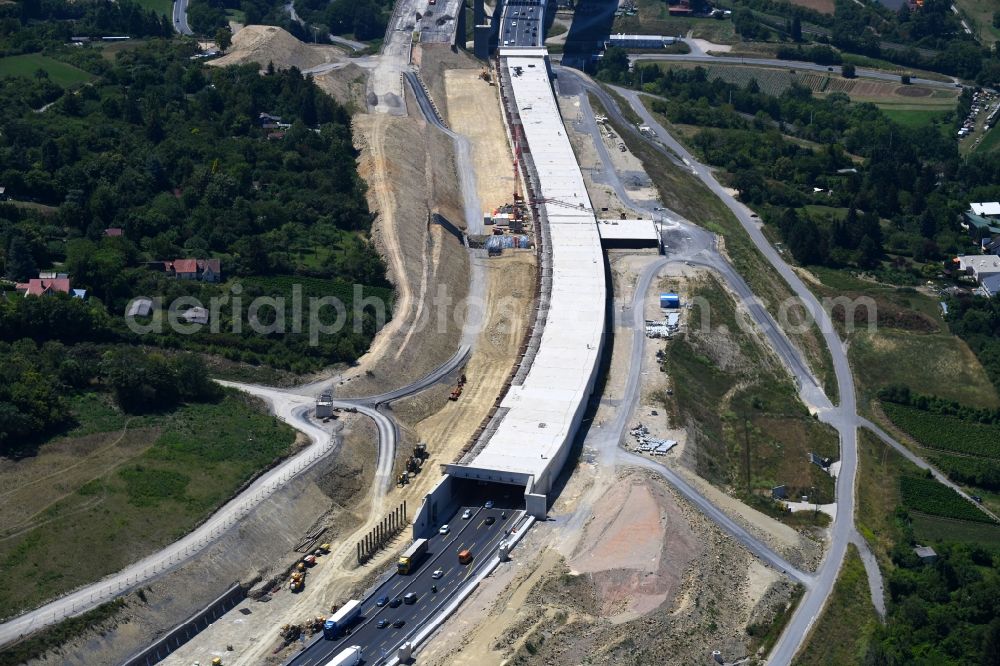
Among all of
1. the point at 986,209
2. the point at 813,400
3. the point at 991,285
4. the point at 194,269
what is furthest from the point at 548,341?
the point at 986,209

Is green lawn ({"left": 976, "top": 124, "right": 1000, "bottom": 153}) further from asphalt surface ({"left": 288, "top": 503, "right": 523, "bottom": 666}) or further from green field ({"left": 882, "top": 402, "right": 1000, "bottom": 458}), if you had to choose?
asphalt surface ({"left": 288, "top": 503, "right": 523, "bottom": 666})

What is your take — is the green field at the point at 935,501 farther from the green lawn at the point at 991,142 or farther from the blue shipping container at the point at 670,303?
the green lawn at the point at 991,142

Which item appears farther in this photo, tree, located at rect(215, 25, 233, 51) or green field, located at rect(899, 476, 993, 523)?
tree, located at rect(215, 25, 233, 51)

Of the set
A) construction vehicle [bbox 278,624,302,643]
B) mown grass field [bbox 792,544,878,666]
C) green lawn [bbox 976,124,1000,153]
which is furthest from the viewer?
green lawn [bbox 976,124,1000,153]

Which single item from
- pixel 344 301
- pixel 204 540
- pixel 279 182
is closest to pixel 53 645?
pixel 204 540

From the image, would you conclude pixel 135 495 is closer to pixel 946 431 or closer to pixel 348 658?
pixel 348 658

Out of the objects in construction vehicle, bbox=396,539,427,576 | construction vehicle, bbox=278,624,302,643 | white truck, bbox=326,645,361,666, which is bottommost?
construction vehicle, bbox=278,624,302,643

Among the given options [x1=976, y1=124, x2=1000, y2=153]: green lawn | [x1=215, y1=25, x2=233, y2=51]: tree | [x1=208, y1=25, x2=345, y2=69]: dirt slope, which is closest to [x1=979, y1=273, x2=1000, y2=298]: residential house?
[x1=976, y1=124, x2=1000, y2=153]: green lawn

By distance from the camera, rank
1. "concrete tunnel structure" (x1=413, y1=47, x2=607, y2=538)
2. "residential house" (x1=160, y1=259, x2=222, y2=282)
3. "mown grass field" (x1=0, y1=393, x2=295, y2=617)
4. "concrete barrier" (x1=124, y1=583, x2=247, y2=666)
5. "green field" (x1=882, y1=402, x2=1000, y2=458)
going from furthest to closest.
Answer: "green field" (x1=882, y1=402, x2=1000, y2=458) < "residential house" (x1=160, y1=259, x2=222, y2=282) < "concrete tunnel structure" (x1=413, y1=47, x2=607, y2=538) < "mown grass field" (x1=0, y1=393, x2=295, y2=617) < "concrete barrier" (x1=124, y1=583, x2=247, y2=666)
